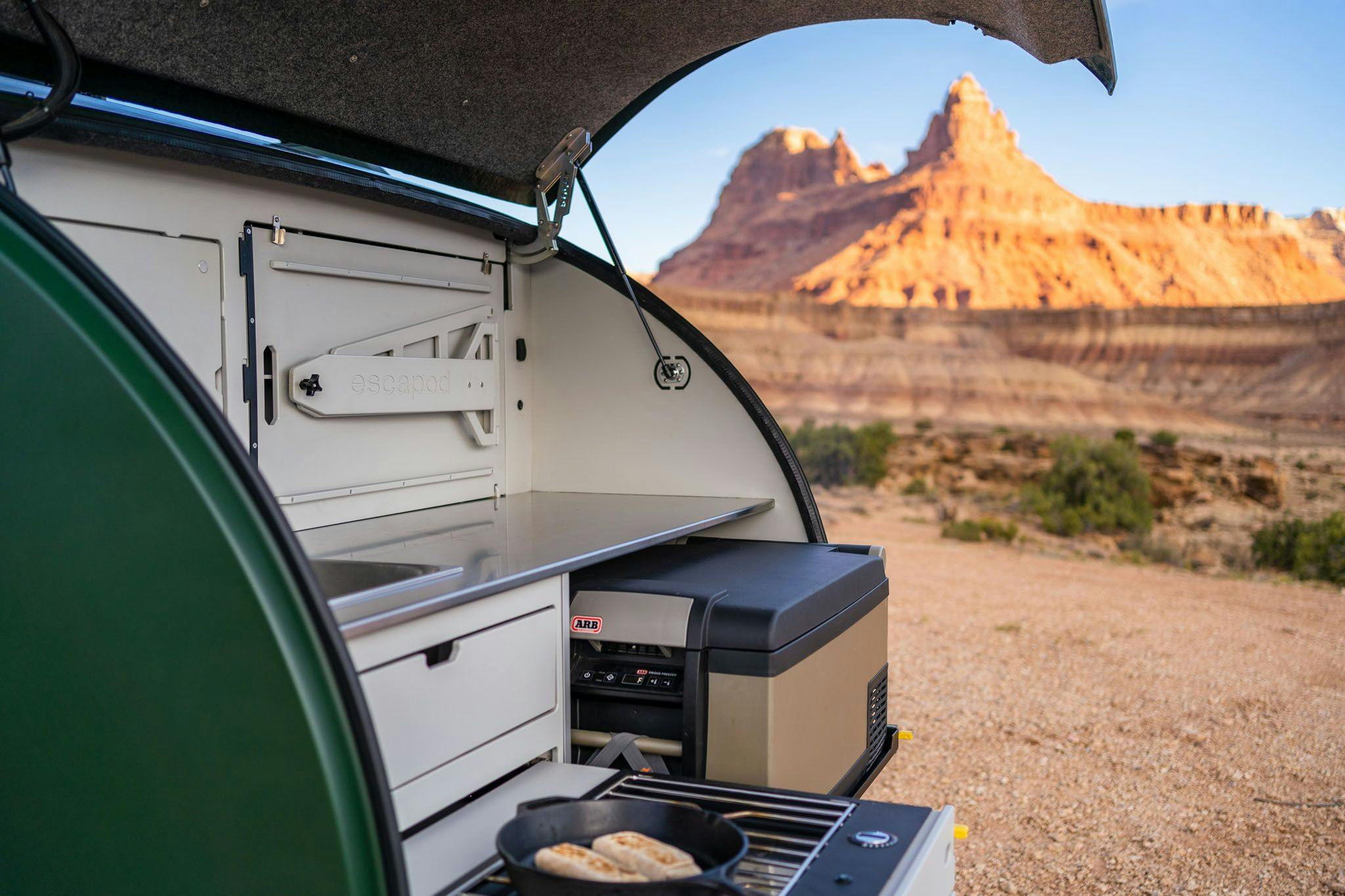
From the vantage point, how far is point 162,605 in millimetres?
1265

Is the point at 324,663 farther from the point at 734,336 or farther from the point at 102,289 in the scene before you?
the point at 734,336

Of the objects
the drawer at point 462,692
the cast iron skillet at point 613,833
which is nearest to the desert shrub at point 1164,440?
the drawer at point 462,692

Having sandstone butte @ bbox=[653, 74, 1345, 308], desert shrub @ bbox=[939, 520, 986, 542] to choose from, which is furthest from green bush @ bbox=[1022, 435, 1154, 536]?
sandstone butte @ bbox=[653, 74, 1345, 308]

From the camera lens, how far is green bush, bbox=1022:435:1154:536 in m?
13.9

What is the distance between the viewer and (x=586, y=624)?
7.29 ft

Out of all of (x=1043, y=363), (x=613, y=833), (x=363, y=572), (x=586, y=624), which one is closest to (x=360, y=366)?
(x=363, y=572)

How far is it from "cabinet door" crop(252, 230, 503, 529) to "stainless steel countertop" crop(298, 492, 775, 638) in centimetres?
9

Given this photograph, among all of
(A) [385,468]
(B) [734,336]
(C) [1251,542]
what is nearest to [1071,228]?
(B) [734,336]

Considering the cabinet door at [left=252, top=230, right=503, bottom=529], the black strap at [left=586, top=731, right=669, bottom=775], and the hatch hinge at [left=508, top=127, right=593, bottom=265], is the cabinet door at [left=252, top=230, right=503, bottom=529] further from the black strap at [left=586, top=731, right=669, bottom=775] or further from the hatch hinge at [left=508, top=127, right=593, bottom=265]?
the black strap at [left=586, top=731, right=669, bottom=775]

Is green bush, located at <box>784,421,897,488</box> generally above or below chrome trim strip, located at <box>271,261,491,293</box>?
below

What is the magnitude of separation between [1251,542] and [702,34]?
13.3 m

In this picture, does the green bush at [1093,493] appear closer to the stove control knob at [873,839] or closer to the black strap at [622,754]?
the black strap at [622,754]

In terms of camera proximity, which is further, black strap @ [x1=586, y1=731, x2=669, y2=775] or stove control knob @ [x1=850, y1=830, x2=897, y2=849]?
black strap @ [x1=586, y1=731, x2=669, y2=775]

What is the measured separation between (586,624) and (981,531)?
37.5ft
